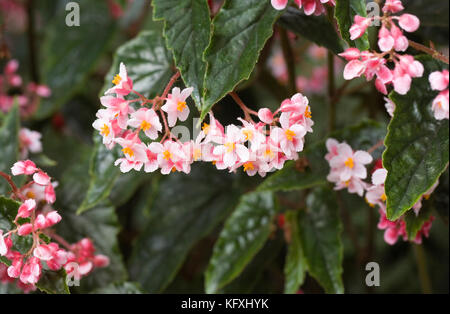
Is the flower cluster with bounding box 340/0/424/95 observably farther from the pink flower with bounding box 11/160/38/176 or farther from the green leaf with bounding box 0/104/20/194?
the green leaf with bounding box 0/104/20/194

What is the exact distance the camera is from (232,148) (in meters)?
0.66

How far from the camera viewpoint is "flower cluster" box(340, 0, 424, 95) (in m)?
0.63

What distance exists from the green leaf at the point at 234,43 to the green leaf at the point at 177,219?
0.46 metres

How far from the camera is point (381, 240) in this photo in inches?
57.0

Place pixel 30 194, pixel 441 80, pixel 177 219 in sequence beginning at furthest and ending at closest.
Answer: pixel 177 219 < pixel 30 194 < pixel 441 80

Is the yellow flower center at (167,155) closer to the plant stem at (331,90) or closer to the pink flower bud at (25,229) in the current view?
the pink flower bud at (25,229)

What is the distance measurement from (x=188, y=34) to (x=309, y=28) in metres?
0.19

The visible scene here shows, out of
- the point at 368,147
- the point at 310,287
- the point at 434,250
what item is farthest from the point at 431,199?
the point at 434,250

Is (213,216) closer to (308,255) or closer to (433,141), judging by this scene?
(308,255)

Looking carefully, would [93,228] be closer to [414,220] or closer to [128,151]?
[128,151]

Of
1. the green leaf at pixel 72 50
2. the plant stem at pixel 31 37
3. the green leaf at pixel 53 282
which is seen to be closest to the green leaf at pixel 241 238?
the green leaf at pixel 53 282

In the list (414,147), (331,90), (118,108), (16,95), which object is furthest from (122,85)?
(16,95)

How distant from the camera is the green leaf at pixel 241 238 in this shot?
930 millimetres

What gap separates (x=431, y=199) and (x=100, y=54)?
0.80 m
